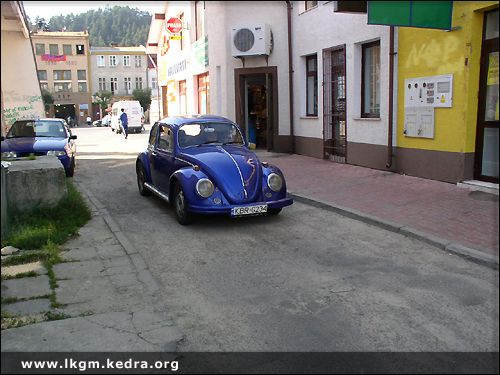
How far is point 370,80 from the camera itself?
487 inches

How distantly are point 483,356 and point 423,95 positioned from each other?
24.4 feet

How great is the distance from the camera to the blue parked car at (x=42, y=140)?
466 inches

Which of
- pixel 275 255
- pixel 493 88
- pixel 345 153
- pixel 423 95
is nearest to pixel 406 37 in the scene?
pixel 423 95

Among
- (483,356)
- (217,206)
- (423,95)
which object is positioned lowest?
(483,356)

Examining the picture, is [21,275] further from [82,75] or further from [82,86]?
[82,75]

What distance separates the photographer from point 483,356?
3.58 m

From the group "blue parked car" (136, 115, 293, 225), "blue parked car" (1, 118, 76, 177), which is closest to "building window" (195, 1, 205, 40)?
"blue parked car" (1, 118, 76, 177)

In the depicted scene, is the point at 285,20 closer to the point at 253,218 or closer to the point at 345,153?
the point at 345,153

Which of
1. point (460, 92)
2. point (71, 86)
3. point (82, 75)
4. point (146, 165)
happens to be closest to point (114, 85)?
point (82, 75)

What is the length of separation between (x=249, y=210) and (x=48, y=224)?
2.92m

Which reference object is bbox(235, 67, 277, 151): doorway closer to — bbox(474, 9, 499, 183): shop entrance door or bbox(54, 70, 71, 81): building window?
bbox(474, 9, 499, 183): shop entrance door

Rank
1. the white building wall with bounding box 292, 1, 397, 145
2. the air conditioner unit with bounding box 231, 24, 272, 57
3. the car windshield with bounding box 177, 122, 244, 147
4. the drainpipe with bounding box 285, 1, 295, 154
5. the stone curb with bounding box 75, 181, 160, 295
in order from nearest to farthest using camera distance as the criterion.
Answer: the stone curb with bounding box 75, 181, 160, 295 < the car windshield with bounding box 177, 122, 244, 147 < the white building wall with bounding box 292, 1, 397, 145 < the drainpipe with bounding box 285, 1, 295, 154 < the air conditioner unit with bounding box 231, 24, 272, 57

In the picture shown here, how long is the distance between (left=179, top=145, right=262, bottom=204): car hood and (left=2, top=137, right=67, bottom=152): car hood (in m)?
5.58

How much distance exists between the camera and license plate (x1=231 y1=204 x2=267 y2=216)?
716 centimetres
